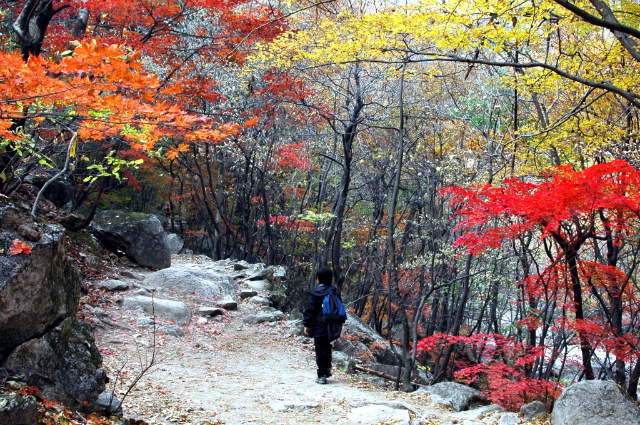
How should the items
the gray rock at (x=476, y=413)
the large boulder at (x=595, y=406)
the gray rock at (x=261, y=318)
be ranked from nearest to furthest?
the large boulder at (x=595, y=406) < the gray rock at (x=476, y=413) < the gray rock at (x=261, y=318)

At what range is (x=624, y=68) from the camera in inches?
303

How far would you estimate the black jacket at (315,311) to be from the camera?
6121 mm

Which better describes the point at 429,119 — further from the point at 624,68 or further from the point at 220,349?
the point at 220,349

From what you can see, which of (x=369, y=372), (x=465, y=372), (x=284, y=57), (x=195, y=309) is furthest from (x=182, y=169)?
(x=465, y=372)

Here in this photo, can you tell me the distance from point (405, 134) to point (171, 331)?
865cm

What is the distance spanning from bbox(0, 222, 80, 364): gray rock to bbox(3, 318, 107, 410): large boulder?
0.50ft

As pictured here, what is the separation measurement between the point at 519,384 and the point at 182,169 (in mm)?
15766

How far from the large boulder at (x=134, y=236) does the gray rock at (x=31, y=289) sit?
8.04 metres

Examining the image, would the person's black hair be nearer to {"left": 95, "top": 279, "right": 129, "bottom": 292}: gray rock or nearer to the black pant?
the black pant

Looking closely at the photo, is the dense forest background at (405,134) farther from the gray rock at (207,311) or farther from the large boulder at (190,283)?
the gray rock at (207,311)

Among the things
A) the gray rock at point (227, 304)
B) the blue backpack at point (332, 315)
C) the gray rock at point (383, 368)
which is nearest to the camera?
the blue backpack at point (332, 315)

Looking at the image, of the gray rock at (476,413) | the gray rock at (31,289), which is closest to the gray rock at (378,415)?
the gray rock at (476,413)

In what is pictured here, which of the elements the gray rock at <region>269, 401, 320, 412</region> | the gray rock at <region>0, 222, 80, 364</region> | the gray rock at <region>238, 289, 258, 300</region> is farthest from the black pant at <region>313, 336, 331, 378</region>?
the gray rock at <region>238, 289, 258, 300</region>

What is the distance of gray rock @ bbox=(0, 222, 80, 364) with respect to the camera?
3086mm
